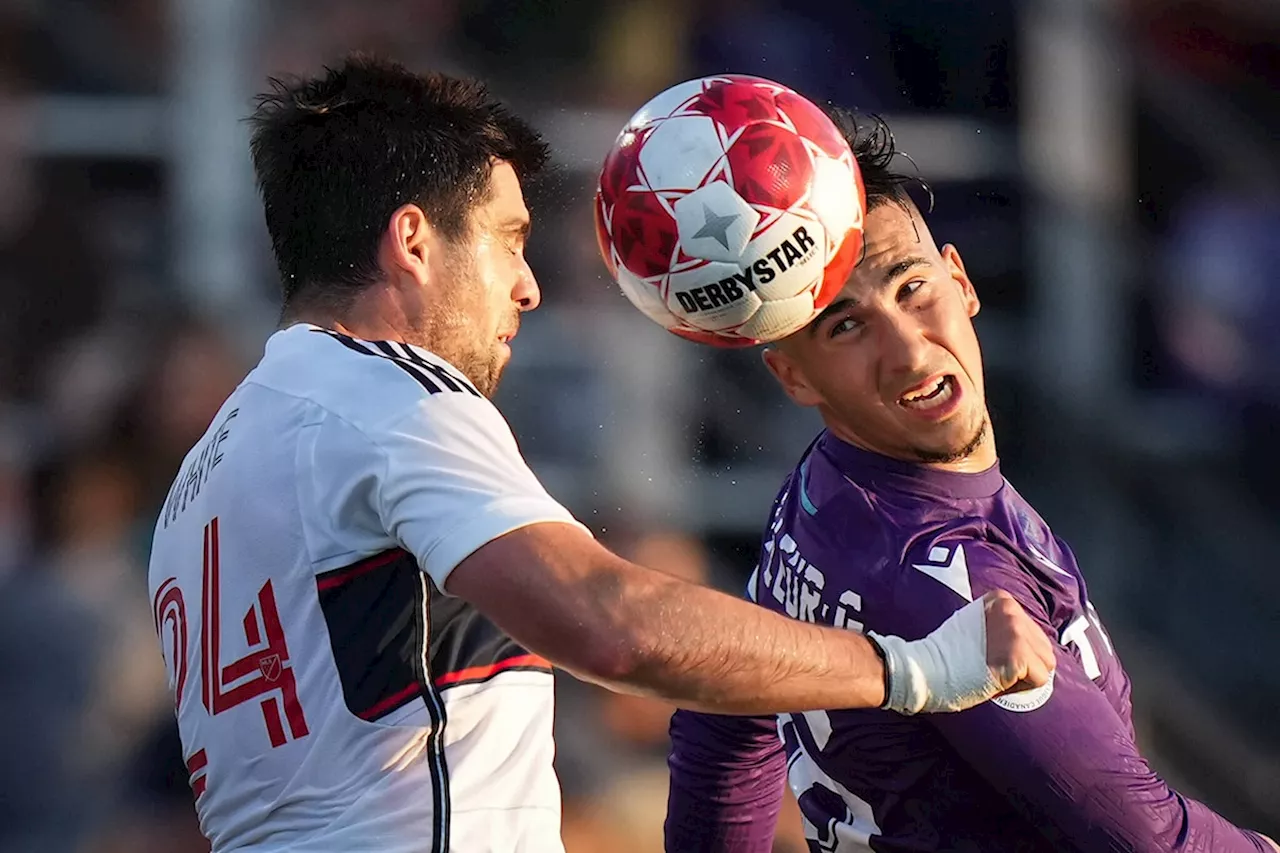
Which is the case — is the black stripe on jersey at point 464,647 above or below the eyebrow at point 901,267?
below

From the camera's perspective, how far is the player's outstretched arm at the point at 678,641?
2.18 meters

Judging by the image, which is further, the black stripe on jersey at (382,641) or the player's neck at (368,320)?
the player's neck at (368,320)

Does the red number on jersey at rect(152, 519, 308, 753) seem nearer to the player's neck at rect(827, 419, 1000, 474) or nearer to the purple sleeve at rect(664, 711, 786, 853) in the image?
the purple sleeve at rect(664, 711, 786, 853)

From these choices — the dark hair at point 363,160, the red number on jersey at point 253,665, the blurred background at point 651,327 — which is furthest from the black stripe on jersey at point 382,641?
the blurred background at point 651,327

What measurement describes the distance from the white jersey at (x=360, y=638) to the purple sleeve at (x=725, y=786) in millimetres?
917

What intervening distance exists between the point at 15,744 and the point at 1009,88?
4.41 m

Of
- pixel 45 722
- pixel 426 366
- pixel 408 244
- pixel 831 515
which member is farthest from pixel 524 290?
pixel 45 722

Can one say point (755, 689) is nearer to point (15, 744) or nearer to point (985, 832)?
point (985, 832)

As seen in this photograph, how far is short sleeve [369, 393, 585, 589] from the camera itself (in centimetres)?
222

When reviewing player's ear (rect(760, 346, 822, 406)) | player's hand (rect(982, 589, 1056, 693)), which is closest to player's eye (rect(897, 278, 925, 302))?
player's ear (rect(760, 346, 822, 406))

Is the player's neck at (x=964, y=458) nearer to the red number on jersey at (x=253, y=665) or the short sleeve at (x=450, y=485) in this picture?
the short sleeve at (x=450, y=485)

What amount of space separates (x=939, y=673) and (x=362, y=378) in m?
1.01

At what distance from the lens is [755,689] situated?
2266mm

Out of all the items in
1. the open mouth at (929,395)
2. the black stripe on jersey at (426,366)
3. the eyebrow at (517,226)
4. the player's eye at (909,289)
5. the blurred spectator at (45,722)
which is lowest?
the blurred spectator at (45,722)
